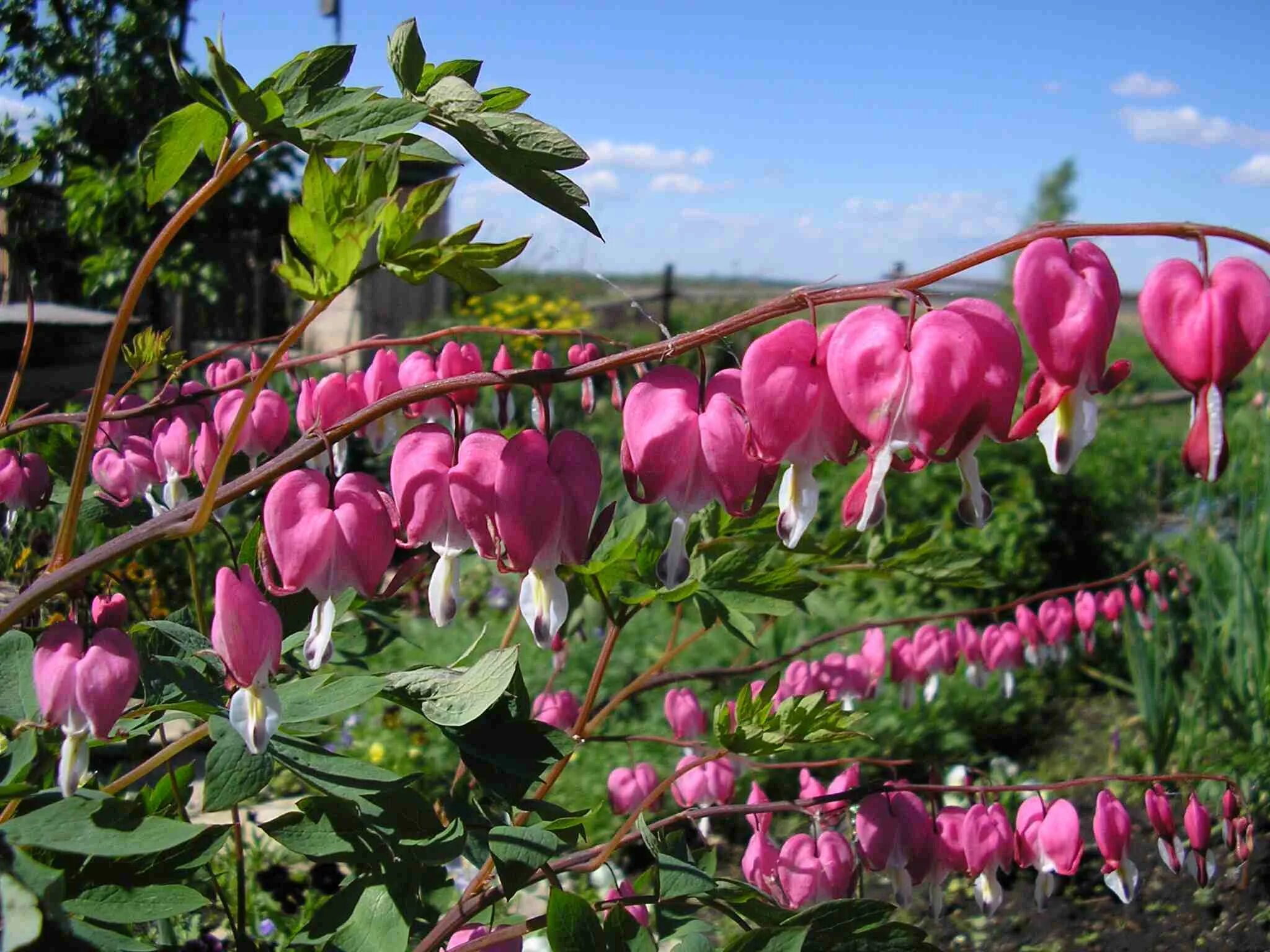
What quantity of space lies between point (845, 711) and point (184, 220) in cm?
88

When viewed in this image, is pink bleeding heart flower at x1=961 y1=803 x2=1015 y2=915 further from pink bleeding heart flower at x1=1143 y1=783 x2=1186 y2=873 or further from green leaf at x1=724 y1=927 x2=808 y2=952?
green leaf at x1=724 y1=927 x2=808 y2=952

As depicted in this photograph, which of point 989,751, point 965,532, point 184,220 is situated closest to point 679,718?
point 184,220

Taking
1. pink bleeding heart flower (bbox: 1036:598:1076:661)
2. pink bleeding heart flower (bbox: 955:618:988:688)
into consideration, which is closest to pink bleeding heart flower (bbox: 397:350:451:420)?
pink bleeding heart flower (bbox: 955:618:988:688)

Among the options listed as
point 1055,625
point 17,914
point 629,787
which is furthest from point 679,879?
point 1055,625

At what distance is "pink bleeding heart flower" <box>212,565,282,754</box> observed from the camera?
0.82m

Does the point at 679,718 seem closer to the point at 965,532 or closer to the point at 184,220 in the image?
the point at 184,220

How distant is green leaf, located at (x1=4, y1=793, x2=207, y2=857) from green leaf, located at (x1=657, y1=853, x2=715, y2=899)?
45cm

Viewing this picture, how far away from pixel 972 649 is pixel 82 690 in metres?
2.16

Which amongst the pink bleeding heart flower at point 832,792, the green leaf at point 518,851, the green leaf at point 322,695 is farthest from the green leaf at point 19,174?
the pink bleeding heart flower at point 832,792

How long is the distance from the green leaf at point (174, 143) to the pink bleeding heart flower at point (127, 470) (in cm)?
56

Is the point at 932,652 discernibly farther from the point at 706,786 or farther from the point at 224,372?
the point at 224,372

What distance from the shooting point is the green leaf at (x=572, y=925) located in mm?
924

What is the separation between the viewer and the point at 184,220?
2.79 feet

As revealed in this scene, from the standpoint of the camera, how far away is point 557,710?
1936 mm
